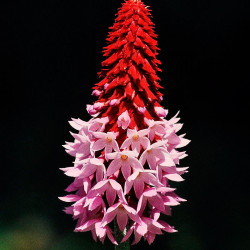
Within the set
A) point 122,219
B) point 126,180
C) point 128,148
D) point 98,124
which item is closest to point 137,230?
point 122,219

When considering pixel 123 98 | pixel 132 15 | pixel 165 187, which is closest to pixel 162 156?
pixel 165 187

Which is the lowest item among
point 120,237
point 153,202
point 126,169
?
point 120,237

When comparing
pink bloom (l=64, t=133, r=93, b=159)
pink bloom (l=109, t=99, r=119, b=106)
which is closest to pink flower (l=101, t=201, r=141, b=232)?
pink bloom (l=64, t=133, r=93, b=159)

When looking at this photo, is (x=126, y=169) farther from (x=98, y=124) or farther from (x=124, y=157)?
(x=98, y=124)

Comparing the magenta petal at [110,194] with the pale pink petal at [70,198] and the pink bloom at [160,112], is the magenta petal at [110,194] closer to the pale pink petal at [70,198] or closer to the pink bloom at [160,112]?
the pale pink petal at [70,198]

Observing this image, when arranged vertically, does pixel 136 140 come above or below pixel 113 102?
below

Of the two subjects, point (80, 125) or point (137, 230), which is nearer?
point (137, 230)

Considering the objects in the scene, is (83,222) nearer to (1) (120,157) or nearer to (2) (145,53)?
(1) (120,157)
